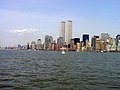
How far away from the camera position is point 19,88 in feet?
105

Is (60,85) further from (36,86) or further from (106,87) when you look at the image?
(106,87)

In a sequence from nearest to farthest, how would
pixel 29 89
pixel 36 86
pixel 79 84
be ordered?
pixel 29 89 < pixel 36 86 < pixel 79 84

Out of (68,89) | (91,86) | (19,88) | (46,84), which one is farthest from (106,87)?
(19,88)

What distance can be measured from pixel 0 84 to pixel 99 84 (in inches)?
505

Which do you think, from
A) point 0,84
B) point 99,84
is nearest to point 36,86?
point 0,84

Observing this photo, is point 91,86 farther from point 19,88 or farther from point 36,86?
point 19,88

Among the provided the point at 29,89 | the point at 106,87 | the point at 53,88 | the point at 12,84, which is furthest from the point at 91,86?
the point at 12,84

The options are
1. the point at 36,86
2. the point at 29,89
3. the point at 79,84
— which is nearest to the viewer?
the point at 29,89

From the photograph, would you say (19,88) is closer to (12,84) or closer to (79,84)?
(12,84)

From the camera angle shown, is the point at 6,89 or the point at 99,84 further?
the point at 99,84

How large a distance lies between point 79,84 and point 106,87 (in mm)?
3792

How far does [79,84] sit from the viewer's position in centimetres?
3534

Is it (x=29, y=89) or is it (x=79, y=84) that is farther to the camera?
(x=79, y=84)

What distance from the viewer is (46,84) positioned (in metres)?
35.0
